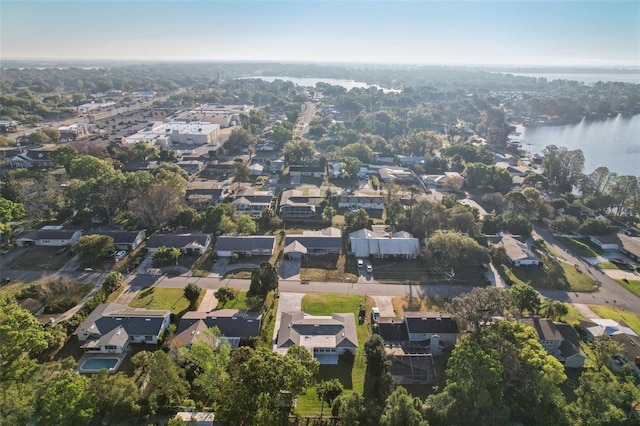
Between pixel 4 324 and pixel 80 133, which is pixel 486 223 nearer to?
pixel 4 324

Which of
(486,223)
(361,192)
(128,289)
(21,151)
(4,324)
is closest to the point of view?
(4,324)

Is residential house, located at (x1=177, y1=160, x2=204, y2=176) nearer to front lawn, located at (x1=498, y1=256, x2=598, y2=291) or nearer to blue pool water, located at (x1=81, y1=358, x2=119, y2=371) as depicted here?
blue pool water, located at (x1=81, y1=358, x2=119, y2=371)

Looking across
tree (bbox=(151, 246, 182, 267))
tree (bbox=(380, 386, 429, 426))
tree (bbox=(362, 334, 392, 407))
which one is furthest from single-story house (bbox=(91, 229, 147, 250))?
tree (bbox=(380, 386, 429, 426))

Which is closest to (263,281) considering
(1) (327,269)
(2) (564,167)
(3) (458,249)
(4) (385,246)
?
(1) (327,269)

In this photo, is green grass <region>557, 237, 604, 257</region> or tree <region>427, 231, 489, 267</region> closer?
tree <region>427, 231, 489, 267</region>

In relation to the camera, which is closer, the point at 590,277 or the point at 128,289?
the point at 128,289

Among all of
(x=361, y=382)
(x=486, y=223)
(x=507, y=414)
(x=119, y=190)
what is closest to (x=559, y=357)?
(x=507, y=414)
